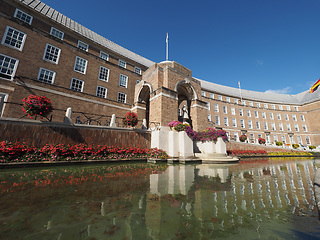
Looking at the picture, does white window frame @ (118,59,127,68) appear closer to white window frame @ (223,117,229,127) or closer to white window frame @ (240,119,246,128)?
white window frame @ (223,117,229,127)

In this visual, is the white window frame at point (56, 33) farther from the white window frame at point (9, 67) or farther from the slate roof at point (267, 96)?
the slate roof at point (267, 96)

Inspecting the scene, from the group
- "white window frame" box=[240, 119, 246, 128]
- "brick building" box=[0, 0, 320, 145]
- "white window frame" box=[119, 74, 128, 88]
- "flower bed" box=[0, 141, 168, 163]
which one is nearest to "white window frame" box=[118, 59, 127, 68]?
"brick building" box=[0, 0, 320, 145]

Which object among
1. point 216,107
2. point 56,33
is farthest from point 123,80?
point 216,107

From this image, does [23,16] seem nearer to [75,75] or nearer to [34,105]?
[75,75]

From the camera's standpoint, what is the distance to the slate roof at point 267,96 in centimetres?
3984

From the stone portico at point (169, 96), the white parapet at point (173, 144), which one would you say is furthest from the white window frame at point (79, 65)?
the white parapet at point (173, 144)

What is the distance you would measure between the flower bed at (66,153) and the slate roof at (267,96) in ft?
115

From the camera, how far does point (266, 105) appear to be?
41.0 meters

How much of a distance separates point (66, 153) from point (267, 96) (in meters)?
57.2

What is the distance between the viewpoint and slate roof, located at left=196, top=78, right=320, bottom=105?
39.8 metres

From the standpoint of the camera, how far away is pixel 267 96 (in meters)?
45.0

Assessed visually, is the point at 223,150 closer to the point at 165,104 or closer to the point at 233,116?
the point at 165,104

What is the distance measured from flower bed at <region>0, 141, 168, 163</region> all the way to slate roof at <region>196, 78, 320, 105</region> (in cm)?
3493

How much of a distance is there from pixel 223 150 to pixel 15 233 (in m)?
13.3
